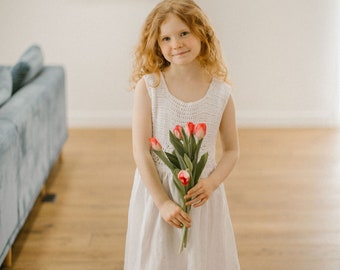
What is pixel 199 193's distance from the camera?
1.86 metres

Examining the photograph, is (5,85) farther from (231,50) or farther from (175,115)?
(231,50)

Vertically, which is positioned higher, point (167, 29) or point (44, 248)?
point (167, 29)

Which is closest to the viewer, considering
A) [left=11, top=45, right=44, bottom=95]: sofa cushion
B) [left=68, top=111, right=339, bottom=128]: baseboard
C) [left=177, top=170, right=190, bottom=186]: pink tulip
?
[left=177, top=170, right=190, bottom=186]: pink tulip

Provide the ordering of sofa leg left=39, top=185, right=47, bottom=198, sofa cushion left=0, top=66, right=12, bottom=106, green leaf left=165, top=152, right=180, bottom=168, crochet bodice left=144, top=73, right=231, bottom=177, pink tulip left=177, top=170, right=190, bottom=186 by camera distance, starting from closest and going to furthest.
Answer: pink tulip left=177, top=170, right=190, bottom=186 < green leaf left=165, top=152, right=180, bottom=168 < crochet bodice left=144, top=73, right=231, bottom=177 < sofa cushion left=0, top=66, right=12, bottom=106 < sofa leg left=39, top=185, right=47, bottom=198

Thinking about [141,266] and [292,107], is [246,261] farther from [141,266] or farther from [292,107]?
[292,107]

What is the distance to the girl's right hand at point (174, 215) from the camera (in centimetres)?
186

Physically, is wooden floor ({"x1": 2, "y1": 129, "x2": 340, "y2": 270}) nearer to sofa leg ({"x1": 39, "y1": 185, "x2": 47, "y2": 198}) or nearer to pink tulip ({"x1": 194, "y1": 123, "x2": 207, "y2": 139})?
sofa leg ({"x1": 39, "y1": 185, "x2": 47, "y2": 198})

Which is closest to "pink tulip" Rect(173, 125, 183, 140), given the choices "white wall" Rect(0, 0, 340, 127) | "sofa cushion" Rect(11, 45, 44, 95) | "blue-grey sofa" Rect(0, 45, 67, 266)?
"blue-grey sofa" Rect(0, 45, 67, 266)

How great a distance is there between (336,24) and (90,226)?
2.59 m

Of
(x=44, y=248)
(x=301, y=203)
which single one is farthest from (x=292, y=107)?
(x=44, y=248)

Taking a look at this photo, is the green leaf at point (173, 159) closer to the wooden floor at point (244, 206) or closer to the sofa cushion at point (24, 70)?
the wooden floor at point (244, 206)

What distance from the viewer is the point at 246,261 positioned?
2.90 metres

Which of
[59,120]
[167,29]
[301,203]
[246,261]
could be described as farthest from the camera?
[59,120]

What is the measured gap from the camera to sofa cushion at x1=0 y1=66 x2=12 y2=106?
3.16 metres
